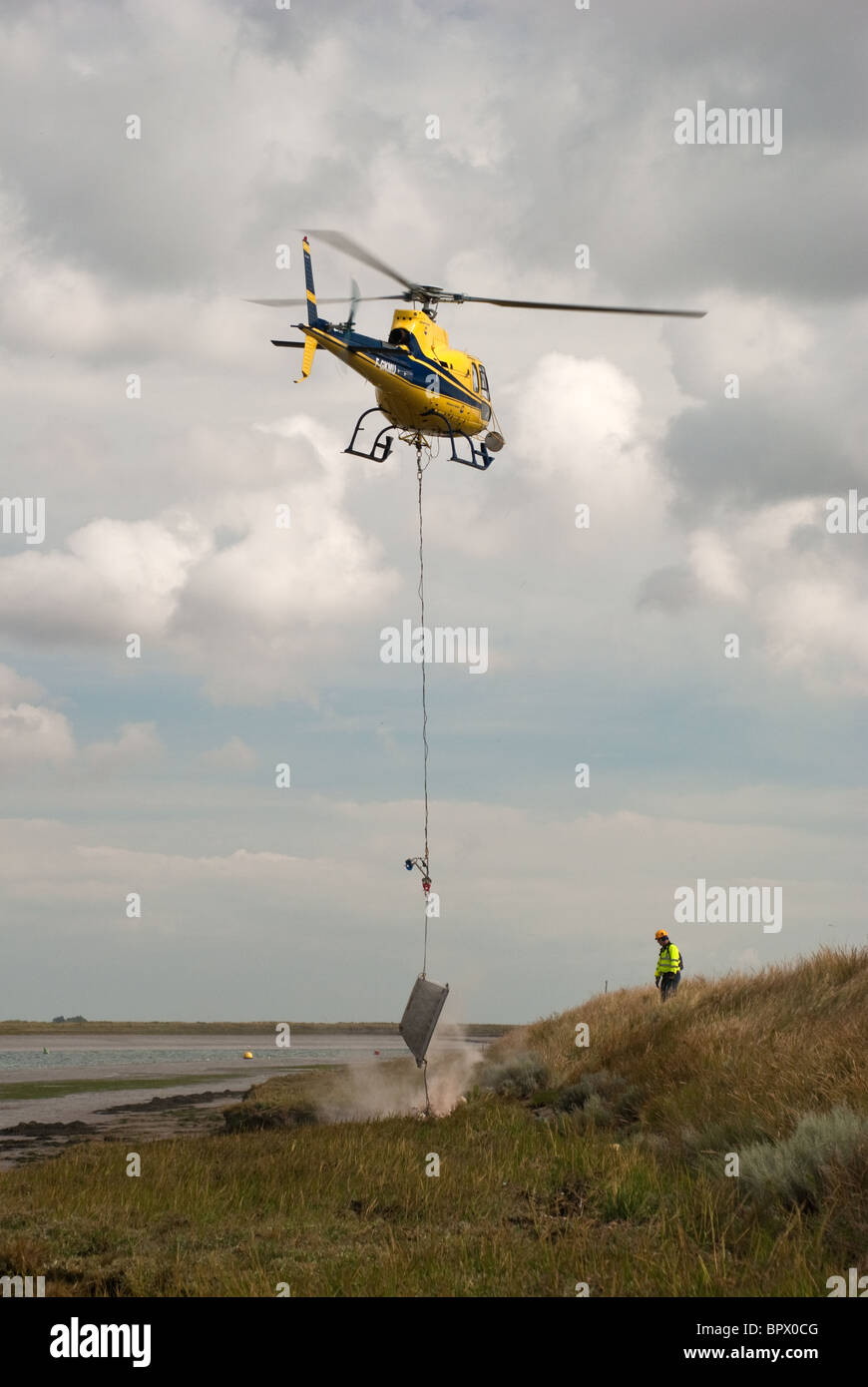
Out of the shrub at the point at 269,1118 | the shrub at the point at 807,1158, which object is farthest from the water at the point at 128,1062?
the shrub at the point at 807,1158

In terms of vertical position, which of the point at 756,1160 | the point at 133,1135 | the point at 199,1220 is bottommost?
the point at 133,1135

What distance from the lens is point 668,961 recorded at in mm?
25906

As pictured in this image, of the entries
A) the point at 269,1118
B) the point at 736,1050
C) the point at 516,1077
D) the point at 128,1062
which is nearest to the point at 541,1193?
the point at 736,1050

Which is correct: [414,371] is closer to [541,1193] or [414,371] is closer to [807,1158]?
[541,1193]

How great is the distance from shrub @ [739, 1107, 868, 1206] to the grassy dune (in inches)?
0.8

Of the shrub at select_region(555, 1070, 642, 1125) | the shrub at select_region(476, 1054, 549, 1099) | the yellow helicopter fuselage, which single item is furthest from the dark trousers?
the yellow helicopter fuselage

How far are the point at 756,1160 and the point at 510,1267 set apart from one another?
113 inches

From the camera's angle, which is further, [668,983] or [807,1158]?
[668,983]

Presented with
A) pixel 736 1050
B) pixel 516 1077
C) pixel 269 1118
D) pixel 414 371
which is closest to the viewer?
pixel 736 1050

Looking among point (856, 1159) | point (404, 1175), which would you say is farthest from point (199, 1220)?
point (856, 1159)

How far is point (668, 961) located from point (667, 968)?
0.55 feet
